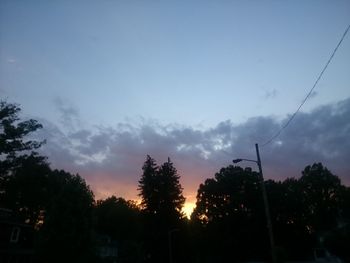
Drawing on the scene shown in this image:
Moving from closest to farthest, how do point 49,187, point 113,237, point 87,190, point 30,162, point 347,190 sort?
point 87,190
point 30,162
point 49,187
point 347,190
point 113,237

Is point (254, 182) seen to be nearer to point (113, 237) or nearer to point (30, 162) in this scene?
point (30, 162)

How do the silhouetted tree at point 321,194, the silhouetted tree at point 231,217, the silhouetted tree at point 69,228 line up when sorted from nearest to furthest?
the silhouetted tree at point 69,228 → the silhouetted tree at point 231,217 → the silhouetted tree at point 321,194

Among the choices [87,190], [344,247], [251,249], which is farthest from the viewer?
[251,249]

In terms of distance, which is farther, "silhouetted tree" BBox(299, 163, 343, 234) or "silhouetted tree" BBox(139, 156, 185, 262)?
"silhouetted tree" BBox(299, 163, 343, 234)

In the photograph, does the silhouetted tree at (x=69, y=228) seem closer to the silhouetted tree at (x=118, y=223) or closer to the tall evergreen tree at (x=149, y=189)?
the tall evergreen tree at (x=149, y=189)

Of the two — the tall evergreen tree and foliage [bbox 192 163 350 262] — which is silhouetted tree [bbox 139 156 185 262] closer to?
the tall evergreen tree

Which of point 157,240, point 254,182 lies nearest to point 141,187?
point 157,240

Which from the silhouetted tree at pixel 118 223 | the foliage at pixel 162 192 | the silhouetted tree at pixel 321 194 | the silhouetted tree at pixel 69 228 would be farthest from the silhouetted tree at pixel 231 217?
the silhouetted tree at pixel 118 223

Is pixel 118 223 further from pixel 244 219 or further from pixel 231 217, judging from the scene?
pixel 244 219

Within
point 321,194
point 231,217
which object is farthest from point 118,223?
point 321,194

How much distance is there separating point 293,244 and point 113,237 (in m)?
58.1

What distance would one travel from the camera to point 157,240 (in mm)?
64062

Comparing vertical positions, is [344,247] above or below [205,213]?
below

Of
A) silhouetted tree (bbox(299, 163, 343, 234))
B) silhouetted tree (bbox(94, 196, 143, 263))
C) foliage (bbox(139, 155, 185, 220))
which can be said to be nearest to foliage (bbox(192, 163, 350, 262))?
foliage (bbox(139, 155, 185, 220))
